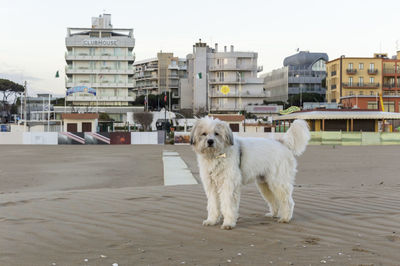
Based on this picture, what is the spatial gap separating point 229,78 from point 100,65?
2379cm

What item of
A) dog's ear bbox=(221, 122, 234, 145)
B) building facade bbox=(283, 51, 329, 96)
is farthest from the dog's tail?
building facade bbox=(283, 51, 329, 96)

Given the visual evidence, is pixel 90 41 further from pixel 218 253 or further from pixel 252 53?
pixel 218 253

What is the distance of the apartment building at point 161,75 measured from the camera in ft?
408

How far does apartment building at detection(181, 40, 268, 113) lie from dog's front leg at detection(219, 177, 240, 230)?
8276 cm

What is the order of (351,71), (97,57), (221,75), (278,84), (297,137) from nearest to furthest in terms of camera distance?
(297,137)
(97,57)
(351,71)
(221,75)
(278,84)

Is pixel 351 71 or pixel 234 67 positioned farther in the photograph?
pixel 234 67

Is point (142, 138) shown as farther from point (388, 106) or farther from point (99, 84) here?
point (388, 106)

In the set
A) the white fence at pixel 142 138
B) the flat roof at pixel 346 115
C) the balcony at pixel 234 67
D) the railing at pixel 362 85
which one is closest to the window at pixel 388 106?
the railing at pixel 362 85

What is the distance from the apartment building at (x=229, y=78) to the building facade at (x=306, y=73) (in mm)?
22246

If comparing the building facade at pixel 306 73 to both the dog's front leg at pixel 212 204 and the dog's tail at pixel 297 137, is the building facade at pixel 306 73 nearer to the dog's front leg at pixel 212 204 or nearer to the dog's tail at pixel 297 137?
the dog's tail at pixel 297 137

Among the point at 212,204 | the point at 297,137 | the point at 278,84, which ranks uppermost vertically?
the point at 278,84

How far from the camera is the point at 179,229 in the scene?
6406 mm

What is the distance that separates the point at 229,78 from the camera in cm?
9081

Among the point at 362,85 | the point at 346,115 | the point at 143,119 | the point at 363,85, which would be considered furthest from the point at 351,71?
the point at 143,119
